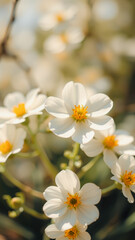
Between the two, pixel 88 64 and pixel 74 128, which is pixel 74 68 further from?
pixel 74 128

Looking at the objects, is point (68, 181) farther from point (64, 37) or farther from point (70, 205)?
point (64, 37)

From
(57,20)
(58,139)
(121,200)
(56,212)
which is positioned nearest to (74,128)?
(56,212)

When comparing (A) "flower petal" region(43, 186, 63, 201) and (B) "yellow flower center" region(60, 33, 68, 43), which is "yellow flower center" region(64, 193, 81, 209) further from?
(B) "yellow flower center" region(60, 33, 68, 43)

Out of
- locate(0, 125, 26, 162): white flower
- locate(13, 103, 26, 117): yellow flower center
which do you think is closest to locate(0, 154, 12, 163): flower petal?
locate(0, 125, 26, 162): white flower

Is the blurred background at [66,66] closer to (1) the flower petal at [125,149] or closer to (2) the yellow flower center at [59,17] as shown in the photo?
(2) the yellow flower center at [59,17]

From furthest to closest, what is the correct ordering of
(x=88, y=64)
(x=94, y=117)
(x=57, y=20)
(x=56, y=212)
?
(x=88, y=64)
(x=57, y=20)
(x=94, y=117)
(x=56, y=212)

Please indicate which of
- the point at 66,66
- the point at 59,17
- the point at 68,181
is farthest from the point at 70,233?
the point at 66,66
